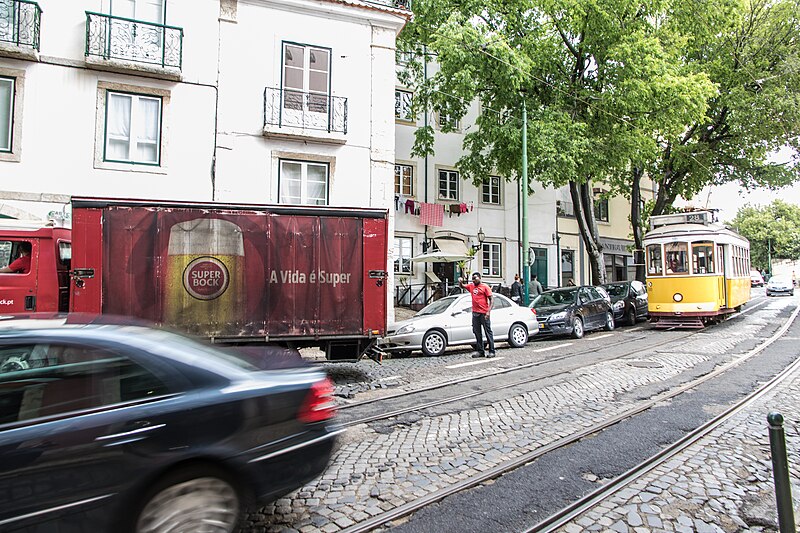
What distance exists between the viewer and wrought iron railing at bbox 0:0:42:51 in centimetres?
1236

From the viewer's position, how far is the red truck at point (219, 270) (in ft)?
25.8

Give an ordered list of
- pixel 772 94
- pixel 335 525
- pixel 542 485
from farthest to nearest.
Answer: pixel 772 94
pixel 542 485
pixel 335 525

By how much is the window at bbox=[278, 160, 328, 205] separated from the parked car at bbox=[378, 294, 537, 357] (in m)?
5.06

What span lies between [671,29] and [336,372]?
771 inches

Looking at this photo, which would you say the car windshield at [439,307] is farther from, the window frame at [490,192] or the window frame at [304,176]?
the window frame at [490,192]

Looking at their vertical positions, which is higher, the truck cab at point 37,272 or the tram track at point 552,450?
the truck cab at point 37,272

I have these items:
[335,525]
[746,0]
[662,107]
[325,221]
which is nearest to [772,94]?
[746,0]

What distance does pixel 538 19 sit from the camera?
18922 mm

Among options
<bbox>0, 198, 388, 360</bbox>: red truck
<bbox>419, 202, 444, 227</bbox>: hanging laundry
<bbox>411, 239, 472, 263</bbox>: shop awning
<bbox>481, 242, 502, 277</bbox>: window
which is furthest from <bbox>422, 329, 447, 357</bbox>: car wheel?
<bbox>481, 242, 502, 277</bbox>: window

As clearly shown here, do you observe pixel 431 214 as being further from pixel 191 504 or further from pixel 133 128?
pixel 191 504

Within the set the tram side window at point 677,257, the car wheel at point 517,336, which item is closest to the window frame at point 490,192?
the tram side window at point 677,257

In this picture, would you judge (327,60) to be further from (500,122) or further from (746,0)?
(746,0)

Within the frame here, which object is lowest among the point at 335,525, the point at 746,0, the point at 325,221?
the point at 335,525

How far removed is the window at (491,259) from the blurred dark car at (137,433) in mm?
21524
